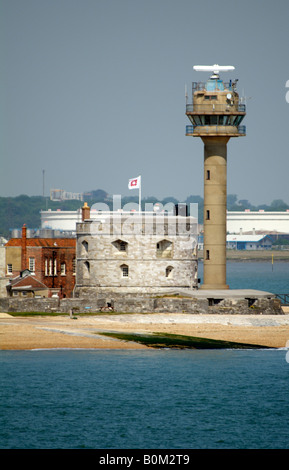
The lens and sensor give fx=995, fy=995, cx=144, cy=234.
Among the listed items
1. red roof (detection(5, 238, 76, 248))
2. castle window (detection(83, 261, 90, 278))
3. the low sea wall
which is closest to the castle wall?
castle window (detection(83, 261, 90, 278))

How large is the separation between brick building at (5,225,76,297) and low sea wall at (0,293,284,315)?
9.02 metres

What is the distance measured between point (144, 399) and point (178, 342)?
52.4 feet

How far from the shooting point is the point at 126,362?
64.1m

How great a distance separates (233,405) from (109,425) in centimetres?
793

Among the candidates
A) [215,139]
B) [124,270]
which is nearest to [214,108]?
[215,139]

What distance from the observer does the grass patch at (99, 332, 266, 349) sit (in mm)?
69625

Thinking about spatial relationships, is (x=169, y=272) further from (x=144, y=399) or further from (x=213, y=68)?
(x=144, y=399)

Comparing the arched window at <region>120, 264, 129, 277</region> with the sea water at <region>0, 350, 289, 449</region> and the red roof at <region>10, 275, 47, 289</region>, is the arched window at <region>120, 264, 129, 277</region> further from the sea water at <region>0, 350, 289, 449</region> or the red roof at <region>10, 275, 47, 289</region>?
the sea water at <region>0, 350, 289, 449</region>

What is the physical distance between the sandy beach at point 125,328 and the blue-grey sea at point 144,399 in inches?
64.6

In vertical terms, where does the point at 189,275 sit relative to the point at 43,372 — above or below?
above

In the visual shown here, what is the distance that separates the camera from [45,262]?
9069 cm

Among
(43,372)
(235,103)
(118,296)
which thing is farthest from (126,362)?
(235,103)
